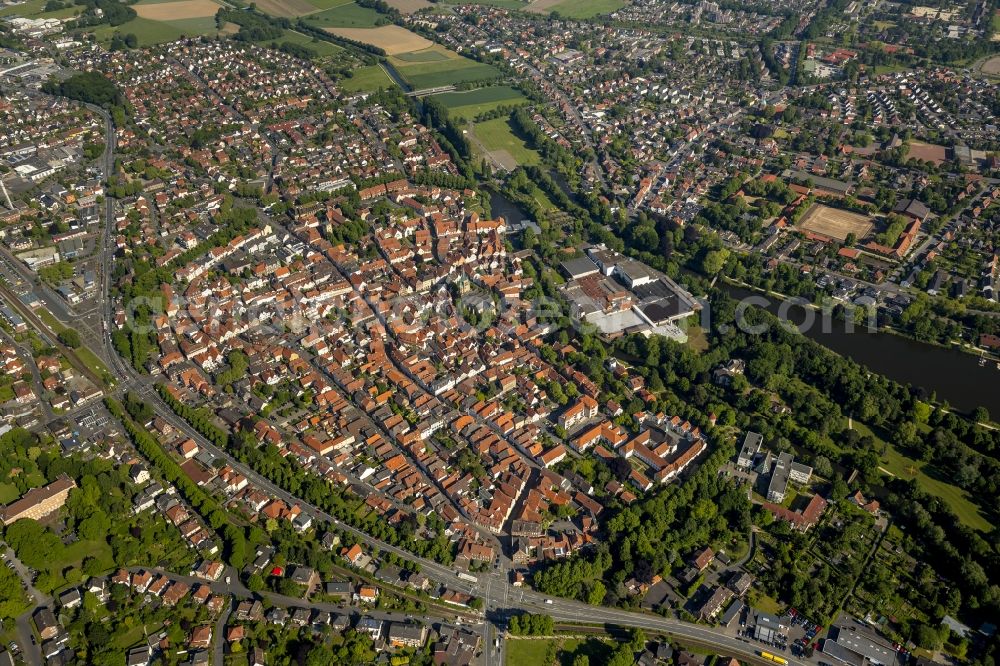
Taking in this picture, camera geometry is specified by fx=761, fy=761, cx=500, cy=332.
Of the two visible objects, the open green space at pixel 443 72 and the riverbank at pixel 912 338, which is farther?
the open green space at pixel 443 72

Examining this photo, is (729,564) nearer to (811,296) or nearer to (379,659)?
(379,659)

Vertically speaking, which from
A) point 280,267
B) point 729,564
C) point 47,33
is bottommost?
point 47,33

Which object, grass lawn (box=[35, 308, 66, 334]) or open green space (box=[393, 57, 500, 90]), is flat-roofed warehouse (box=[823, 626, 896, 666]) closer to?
grass lawn (box=[35, 308, 66, 334])

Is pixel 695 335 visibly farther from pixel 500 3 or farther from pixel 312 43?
pixel 500 3

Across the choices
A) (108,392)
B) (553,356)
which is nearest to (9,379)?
(108,392)

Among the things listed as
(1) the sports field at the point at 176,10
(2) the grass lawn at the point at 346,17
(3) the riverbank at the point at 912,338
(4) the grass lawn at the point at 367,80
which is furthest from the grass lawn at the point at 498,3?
(3) the riverbank at the point at 912,338

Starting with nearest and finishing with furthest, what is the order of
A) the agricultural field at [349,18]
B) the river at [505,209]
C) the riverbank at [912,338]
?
the riverbank at [912,338]
the river at [505,209]
the agricultural field at [349,18]

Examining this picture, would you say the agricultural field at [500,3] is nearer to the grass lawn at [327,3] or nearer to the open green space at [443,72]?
the grass lawn at [327,3]

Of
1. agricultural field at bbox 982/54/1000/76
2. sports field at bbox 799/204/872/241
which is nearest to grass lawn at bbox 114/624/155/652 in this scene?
sports field at bbox 799/204/872/241
